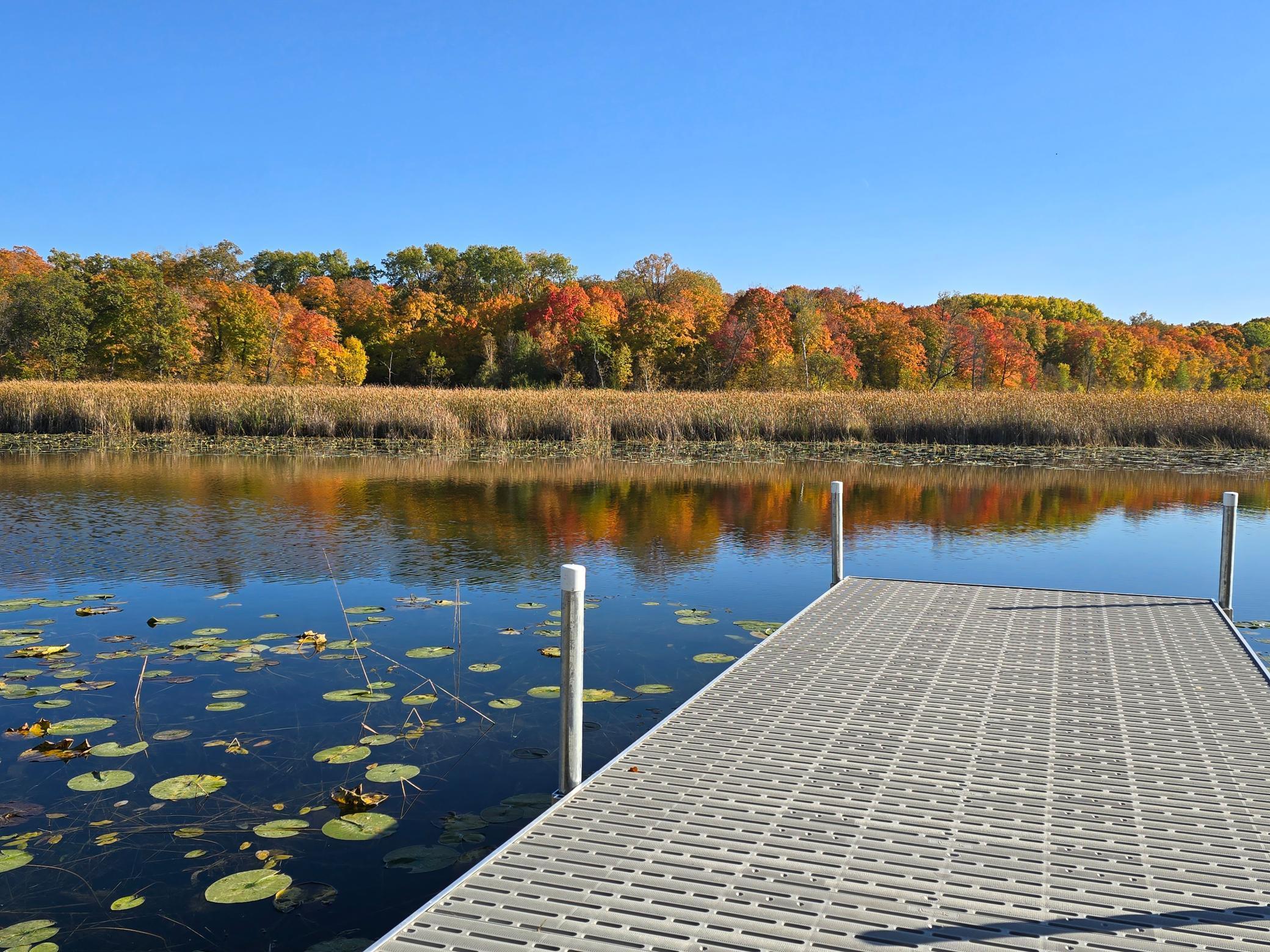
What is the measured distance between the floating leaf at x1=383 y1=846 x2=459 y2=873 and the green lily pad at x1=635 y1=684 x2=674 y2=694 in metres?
1.98

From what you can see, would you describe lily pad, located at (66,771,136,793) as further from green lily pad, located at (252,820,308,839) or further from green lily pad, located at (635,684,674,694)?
green lily pad, located at (635,684,674,694)

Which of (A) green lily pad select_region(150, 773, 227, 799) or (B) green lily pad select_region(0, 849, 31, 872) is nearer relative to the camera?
(B) green lily pad select_region(0, 849, 31, 872)

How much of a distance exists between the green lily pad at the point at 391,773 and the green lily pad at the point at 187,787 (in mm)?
610

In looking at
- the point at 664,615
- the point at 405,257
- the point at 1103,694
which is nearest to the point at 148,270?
the point at 405,257

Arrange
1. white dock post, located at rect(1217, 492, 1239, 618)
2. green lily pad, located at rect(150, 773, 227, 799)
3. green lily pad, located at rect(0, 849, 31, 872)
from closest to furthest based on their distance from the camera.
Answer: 1. green lily pad, located at rect(0, 849, 31, 872)
2. green lily pad, located at rect(150, 773, 227, 799)
3. white dock post, located at rect(1217, 492, 1239, 618)

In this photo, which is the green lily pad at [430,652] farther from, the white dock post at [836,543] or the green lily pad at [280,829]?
the white dock post at [836,543]

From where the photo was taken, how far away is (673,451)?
77.1 feet

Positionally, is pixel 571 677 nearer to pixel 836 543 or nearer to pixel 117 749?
pixel 117 749

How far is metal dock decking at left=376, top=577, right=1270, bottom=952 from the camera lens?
8.58 ft

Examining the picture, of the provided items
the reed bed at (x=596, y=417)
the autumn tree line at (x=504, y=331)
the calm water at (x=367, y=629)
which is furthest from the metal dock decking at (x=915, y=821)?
the autumn tree line at (x=504, y=331)

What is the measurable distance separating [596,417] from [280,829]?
71.4ft

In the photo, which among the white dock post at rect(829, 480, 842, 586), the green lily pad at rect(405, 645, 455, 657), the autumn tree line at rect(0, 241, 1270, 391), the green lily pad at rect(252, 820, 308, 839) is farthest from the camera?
the autumn tree line at rect(0, 241, 1270, 391)

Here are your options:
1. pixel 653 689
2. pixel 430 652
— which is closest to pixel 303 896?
pixel 653 689

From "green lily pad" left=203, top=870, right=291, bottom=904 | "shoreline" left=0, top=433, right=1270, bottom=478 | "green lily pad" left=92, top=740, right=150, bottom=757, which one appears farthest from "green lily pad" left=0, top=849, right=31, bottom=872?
"shoreline" left=0, top=433, right=1270, bottom=478
